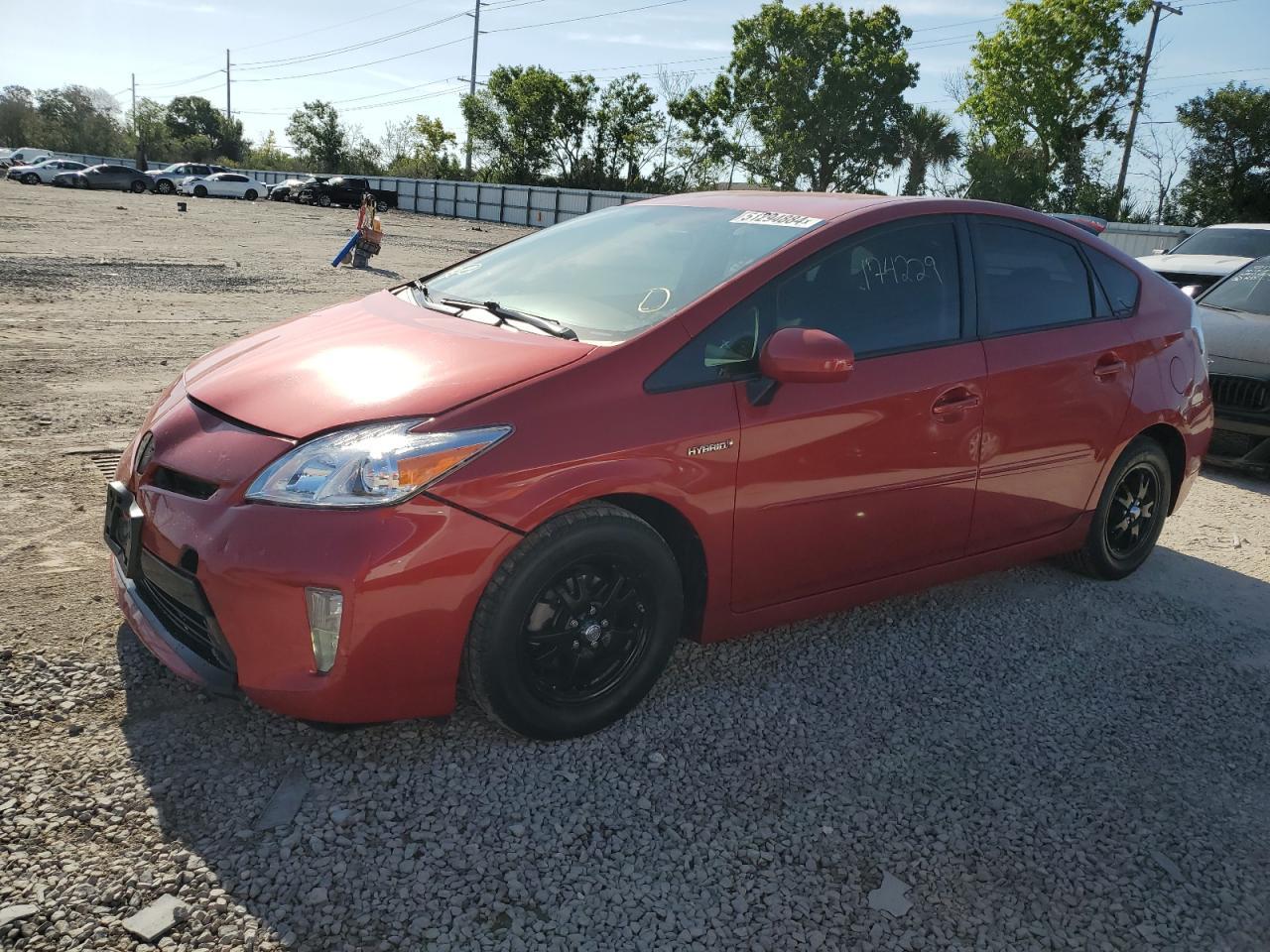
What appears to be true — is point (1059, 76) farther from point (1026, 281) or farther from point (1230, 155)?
point (1026, 281)

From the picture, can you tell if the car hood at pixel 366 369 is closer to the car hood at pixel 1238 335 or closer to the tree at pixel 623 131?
the car hood at pixel 1238 335

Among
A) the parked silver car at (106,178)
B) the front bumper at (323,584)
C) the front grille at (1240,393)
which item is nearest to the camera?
the front bumper at (323,584)

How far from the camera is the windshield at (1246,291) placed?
7.65 m

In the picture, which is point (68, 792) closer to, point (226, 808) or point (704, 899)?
point (226, 808)

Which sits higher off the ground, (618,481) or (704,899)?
(618,481)

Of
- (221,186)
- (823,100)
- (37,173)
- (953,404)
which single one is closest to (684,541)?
(953,404)

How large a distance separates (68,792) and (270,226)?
28.6 m

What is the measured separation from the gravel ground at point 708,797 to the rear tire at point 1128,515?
32cm

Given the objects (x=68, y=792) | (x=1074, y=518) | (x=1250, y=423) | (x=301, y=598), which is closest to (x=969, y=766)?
(x=1074, y=518)

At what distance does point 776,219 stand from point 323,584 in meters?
2.09

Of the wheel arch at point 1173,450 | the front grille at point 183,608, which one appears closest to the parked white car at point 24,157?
the front grille at point 183,608

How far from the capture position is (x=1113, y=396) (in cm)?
423

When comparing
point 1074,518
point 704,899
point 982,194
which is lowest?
point 704,899

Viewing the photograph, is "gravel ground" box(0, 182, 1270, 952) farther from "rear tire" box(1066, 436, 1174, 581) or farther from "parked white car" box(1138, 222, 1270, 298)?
"parked white car" box(1138, 222, 1270, 298)
